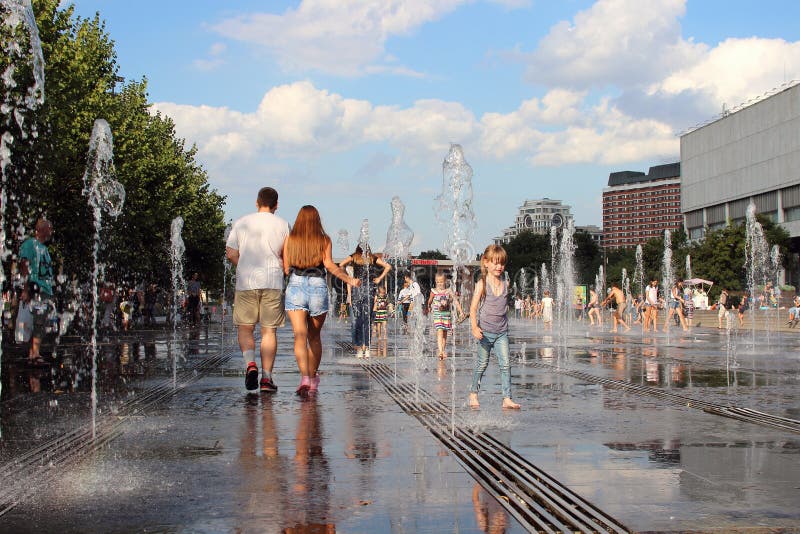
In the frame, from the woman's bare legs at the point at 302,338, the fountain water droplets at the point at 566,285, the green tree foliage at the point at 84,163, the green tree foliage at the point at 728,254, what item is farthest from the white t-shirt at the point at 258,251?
the green tree foliage at the point at 728,254

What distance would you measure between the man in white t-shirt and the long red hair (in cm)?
13

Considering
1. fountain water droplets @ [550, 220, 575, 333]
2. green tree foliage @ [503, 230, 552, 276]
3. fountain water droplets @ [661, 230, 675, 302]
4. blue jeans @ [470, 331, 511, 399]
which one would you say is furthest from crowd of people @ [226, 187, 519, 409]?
green tree foliage @ [503, 230, 552, 276]

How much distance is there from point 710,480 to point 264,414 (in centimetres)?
422

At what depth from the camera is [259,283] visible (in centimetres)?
1074

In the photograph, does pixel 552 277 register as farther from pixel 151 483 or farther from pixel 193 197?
pixel 151 483

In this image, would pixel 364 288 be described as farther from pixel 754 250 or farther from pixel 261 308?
pixel 754 250

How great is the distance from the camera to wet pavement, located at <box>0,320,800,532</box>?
16.5 feet

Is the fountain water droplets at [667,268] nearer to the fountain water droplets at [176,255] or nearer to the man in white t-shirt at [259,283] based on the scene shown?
the fountain water droplets at [176,255]

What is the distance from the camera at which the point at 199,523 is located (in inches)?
190

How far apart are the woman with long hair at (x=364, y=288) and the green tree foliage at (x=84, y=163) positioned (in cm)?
929

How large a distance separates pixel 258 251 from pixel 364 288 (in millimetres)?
8037

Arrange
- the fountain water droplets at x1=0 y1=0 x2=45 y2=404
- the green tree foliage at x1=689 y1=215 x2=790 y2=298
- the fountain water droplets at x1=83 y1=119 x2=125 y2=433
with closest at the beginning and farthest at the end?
the fountain water droplets at x1=0 y1=0 x2=45 y2=404, the fountain water droplets at x1=83 y1=119 x2=125 y2=433, the green tree foliage at x1=689 y1=215 x2=790 y2=298

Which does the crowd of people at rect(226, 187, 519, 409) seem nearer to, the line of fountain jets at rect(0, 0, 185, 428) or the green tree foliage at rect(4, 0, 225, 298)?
the line of fountain jets at rect(0, 0, 185, 428)

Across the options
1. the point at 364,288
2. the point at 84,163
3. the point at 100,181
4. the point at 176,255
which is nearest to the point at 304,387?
the point at 364,288
